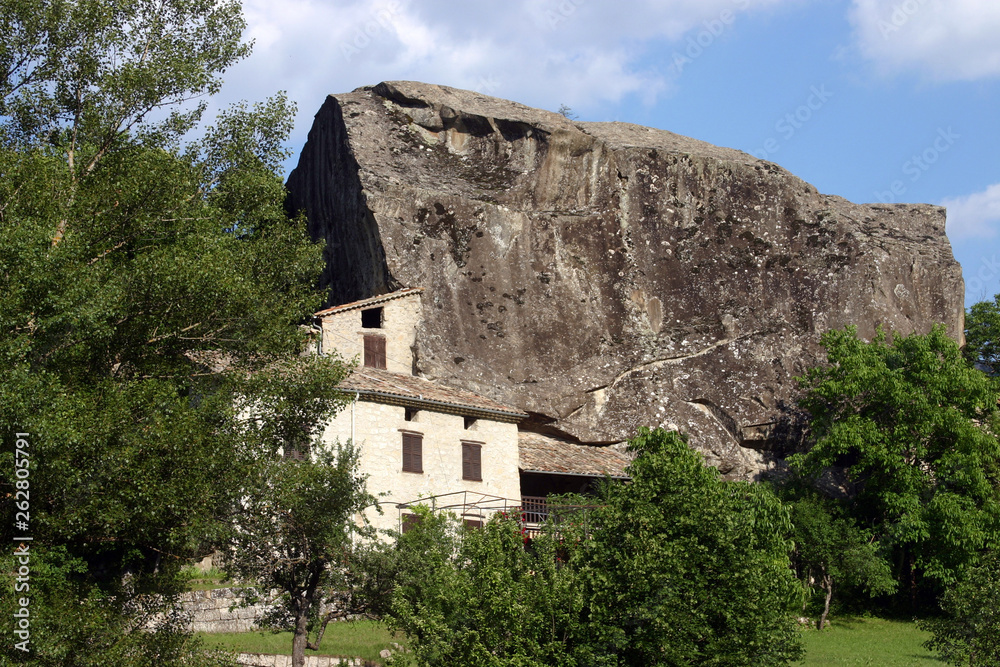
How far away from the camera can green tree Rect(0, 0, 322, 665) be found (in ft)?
54.1

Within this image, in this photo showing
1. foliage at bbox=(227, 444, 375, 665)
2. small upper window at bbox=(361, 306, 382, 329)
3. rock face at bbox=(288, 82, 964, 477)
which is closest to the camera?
foliage at bbox=(227, 444, 375, 665)

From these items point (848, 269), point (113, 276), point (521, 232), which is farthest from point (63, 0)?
point (848, 269)

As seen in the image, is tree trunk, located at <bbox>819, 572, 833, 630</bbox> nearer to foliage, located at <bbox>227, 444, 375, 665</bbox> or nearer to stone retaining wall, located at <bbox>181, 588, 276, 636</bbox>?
stone retaining wall, located at <bbox>181, 588, 276, 636</bbox>

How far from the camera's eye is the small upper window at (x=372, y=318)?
3416 cm

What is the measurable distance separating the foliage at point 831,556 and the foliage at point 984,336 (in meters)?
10.7

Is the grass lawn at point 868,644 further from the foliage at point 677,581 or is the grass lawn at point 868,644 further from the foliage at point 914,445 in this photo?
the foliage at point 677,581

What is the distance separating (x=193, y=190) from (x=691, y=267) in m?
19.7

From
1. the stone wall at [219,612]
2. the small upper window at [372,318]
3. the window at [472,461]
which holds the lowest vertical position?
the stone wall at [219,612]

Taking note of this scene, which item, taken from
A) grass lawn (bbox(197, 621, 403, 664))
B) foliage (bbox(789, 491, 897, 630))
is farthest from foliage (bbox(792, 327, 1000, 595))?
grass lawn (bbox(197, 621, 403, 664))

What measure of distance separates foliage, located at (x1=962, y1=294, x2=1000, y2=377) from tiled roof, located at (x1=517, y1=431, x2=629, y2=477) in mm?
15081

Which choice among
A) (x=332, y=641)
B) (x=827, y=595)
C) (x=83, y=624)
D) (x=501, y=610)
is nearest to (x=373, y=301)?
(x=332, y=641)

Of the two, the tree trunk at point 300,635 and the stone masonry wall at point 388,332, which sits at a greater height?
the stone masonry wall at point 388,332

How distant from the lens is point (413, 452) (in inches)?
1208

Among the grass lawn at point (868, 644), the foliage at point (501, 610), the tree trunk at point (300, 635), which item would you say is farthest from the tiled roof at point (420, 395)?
the foliage at point (501, 610)
